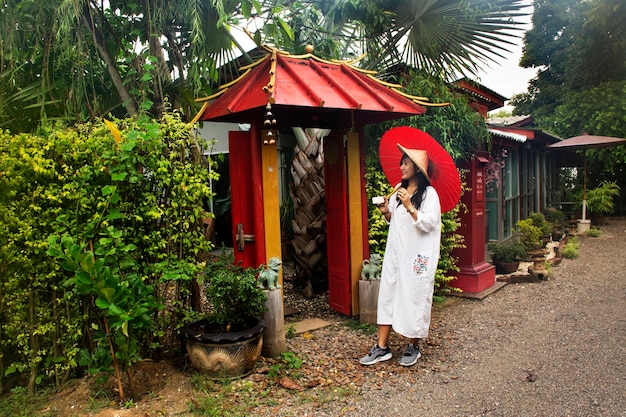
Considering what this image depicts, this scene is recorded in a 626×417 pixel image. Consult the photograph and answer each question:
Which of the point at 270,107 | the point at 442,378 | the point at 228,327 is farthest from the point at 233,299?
the point at 442,378

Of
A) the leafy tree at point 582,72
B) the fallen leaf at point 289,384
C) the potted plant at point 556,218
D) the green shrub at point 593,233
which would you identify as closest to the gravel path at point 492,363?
the fallen leaf at point 289,384

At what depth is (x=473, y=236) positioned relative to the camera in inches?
245

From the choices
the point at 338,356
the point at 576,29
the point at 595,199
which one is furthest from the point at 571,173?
the point at 338,356

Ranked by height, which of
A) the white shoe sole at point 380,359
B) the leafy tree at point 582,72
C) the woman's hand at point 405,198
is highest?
the leafy tree at point 582,72

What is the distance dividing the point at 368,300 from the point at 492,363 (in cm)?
133

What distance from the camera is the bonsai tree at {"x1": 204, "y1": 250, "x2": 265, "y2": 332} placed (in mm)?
3686

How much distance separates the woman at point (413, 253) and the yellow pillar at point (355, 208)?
0.94m

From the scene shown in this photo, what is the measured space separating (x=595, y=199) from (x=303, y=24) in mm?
11738

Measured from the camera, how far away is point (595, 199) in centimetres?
1367

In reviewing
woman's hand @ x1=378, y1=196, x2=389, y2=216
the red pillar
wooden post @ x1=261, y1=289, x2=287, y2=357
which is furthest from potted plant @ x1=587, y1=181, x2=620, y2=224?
wooden post @ x1=261, y1=289, x2=287, y2=357

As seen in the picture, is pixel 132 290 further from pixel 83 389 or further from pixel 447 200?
pixel 447 200

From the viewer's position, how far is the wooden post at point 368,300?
4.82 m

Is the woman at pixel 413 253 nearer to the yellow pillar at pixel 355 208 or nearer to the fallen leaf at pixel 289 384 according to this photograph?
the fallen leaf at pixel 289 384

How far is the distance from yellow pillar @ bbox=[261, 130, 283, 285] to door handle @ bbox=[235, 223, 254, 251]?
17 centimetres
